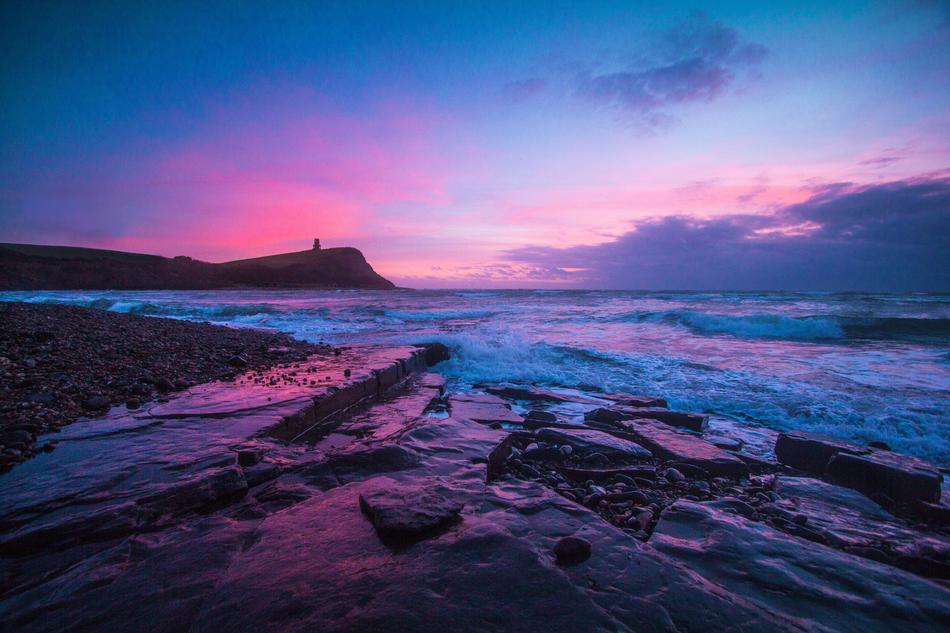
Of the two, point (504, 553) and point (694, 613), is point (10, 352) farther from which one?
point (694, 613)

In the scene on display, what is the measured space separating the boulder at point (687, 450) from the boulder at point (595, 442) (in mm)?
203

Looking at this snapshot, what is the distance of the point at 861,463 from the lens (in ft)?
11.7

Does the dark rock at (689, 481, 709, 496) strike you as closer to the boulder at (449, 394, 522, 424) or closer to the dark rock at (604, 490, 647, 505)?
the dark rock at (604, 490, 647, 505)

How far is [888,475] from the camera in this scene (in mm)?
3373

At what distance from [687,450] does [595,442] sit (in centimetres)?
92

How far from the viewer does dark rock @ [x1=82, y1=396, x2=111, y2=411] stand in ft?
12.8

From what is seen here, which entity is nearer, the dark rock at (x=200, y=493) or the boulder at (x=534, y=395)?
the dark rock at (x=200, y=493)

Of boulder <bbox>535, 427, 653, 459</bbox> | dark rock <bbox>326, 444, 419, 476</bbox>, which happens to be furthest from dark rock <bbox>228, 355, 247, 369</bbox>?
boulder <bbox>535, 427, 653, 459</bbox>

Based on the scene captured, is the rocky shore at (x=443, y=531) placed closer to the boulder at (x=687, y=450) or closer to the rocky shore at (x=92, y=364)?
the boulder at (x=687, y=450)

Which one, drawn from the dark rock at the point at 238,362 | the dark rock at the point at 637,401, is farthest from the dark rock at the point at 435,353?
the dark rock at the point at 637,401

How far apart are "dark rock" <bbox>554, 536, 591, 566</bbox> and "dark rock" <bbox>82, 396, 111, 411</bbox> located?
14.7ft

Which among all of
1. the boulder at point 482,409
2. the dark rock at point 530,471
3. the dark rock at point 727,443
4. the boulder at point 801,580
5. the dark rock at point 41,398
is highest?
the dark rock at point 41,398

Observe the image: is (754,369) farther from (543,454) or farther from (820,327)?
(820,327)

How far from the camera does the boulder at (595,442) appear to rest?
395cm
